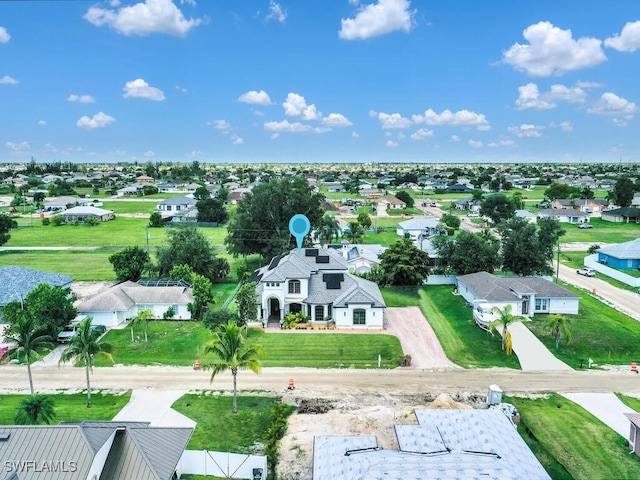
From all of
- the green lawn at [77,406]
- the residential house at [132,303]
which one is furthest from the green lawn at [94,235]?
the green lawn at [77,406]

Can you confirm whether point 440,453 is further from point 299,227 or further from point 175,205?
point 175,205

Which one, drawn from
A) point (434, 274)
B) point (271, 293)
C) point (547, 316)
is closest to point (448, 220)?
point (434, 274)

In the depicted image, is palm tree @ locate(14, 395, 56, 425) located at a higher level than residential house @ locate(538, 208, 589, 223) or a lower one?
lower

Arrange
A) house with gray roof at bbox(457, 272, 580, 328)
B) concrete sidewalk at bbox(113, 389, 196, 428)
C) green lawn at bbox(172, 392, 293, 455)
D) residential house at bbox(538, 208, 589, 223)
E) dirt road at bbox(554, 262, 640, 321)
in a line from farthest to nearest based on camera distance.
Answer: residential house at bbox(538, 208, 589, 223) → dirt road at bbox(554, 262, 640, 321) → house with gray roof at bbox(457, 272, 580, 328) → concrete sidewalk at bbox(113, 389, 196, 428) → green lawn at bbox(172, 392, 293, 455)

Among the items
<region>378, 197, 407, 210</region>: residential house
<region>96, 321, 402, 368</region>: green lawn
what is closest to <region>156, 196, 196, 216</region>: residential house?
<region>378, 197, 407, 210</region>: residential house

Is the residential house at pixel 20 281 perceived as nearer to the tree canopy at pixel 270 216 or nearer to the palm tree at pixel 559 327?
the tree canopy at pixel 270 216

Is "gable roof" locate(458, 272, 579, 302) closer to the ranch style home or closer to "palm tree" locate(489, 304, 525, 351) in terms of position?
"palm tree" locate(489, 304, 525, 351)
